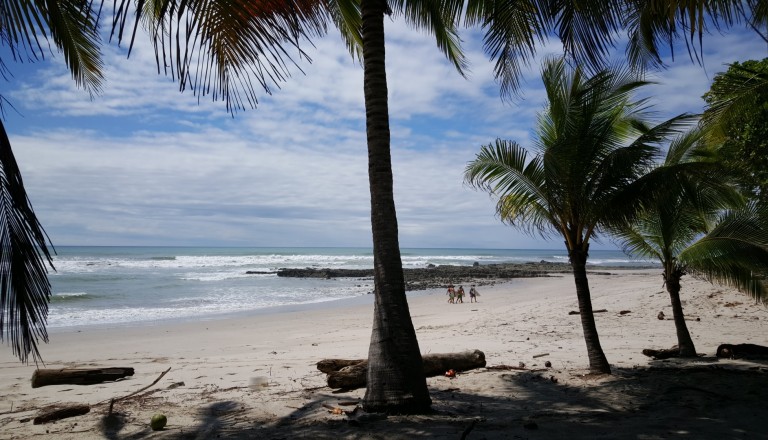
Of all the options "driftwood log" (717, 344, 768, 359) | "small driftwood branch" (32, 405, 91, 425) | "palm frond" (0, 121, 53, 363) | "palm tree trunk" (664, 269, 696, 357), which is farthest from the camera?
"palm tree trunk" (664, 269, 696, 357)

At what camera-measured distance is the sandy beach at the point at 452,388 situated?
475 cm

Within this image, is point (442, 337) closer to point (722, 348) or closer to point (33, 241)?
point (722, 348)

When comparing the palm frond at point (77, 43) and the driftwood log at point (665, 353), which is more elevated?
the palm frond at point (77, 43)

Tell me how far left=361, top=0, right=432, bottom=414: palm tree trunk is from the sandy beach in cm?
28

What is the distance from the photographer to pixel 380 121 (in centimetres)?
530

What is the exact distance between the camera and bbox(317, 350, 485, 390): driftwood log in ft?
21.1

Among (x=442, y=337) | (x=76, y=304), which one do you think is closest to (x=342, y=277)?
(x=76, y=304)

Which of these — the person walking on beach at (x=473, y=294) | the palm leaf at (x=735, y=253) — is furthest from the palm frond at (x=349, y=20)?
the person walking on beach at (x=473, y=294)

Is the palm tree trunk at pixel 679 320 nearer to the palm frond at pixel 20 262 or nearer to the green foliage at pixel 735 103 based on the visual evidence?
the green foliage at pixel 735 103

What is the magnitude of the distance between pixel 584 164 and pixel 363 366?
4.06 meters

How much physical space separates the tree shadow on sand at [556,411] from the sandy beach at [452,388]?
0.8 inches

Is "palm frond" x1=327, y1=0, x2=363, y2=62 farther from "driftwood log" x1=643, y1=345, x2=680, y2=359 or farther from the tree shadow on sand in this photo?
"driftwood log" x1=643, y1=345, x2=680, y2=359

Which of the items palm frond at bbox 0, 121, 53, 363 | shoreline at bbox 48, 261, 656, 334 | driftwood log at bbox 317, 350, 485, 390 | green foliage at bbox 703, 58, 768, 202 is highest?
green foliage at bbox 703, 58, 768, 202

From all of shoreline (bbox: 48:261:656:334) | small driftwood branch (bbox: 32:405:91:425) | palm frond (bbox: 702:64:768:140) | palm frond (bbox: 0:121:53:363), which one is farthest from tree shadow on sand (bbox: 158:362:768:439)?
shoreline (bbox: 48:261:656:334)
